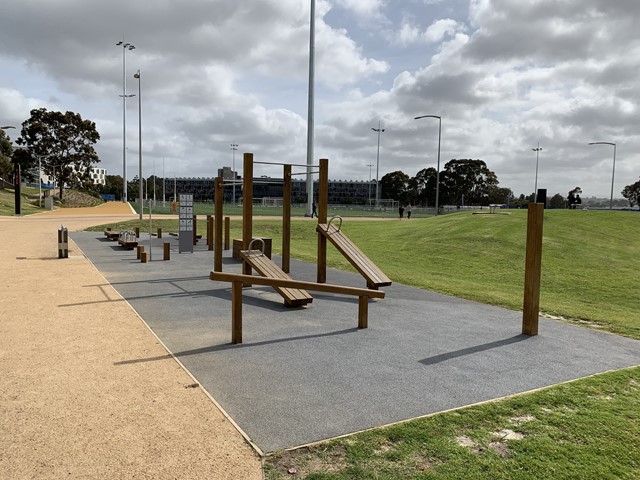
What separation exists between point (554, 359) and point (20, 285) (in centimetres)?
969

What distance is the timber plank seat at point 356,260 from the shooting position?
31.0 feet

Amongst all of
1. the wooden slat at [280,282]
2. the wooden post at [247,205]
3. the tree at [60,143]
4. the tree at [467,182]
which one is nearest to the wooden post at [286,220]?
the wooden post at [247,205]

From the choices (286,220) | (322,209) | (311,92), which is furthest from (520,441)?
(311,92)

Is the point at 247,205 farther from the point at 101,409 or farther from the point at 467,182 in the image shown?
the point at 467,182

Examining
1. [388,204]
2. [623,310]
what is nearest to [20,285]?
[623,310]

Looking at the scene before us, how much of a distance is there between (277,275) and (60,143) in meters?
73.3

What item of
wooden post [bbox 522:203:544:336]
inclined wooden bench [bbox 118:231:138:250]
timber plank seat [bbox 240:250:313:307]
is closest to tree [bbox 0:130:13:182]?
inclined wooden bench [bbox 118:231:138:250]

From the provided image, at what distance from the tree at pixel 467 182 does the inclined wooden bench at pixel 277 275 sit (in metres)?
89.2

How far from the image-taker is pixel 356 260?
9.70 metres

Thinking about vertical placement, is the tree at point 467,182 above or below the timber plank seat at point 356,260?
above

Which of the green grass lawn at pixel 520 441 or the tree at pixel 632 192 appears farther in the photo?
the tree at pixel 632 192

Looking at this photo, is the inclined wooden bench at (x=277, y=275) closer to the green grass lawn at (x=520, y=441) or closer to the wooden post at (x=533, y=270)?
the wooden post at (x=533, y=270)

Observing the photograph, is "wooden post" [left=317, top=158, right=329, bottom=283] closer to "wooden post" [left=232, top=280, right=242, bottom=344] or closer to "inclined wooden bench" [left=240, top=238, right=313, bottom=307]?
"inclined wooden bench" [left=240, top=238, right=313, bottom=307]

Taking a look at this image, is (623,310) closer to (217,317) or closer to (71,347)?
(217,317)
